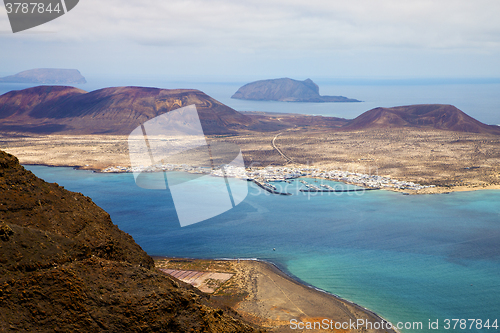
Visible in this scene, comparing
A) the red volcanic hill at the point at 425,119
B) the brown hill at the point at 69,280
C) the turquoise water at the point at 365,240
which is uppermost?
the red volcanic hill at the point at 425,119

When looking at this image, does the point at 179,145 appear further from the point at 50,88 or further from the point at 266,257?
the point at 50,88

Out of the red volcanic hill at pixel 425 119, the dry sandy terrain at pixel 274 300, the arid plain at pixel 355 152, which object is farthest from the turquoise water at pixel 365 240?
the red volcanic hill at pixel 425 119

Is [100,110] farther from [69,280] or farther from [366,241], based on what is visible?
[69,280]

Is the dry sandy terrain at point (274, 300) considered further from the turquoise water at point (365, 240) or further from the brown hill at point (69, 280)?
the brown hill at point (69, 280)

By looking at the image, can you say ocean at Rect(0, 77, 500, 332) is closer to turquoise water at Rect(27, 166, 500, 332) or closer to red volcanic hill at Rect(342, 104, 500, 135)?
turquoise water at Rect(27, 166, 500, 332)

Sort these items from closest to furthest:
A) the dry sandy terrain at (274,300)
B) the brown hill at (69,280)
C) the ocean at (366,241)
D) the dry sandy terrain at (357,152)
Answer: the brown hill at (69,280) → the dry sandy terrain at (274,300) → the ocean at (366,241) → the dry sandy terrain at (357,152)

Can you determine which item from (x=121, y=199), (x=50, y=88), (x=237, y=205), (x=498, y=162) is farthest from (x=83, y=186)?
(x=50, y=88)

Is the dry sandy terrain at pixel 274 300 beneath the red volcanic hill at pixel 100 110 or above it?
beneath
